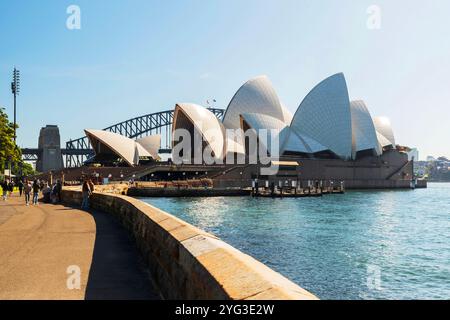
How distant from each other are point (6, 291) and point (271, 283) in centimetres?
452

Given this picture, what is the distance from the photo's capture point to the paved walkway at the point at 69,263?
652 cm

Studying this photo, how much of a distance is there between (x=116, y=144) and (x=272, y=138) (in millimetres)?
35991

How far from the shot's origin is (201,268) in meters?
4.49

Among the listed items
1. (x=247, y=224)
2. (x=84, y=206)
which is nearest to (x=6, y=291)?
(x=84, y=206)

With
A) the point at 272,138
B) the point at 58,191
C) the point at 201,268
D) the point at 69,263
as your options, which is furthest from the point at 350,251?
the point at 272,138

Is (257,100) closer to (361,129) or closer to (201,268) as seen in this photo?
(361,129)

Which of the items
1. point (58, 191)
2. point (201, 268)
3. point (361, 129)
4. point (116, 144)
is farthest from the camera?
point (361, 129)

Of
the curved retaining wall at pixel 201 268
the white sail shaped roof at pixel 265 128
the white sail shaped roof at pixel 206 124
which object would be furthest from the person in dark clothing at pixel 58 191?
the white sail shaped roof at pixel 265 128

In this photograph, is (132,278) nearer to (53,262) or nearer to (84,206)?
(53,262)

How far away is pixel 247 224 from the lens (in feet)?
111

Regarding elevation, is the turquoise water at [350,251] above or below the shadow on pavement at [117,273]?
below

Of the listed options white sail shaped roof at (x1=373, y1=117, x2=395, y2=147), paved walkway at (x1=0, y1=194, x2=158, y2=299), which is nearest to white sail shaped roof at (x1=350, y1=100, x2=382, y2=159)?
white sail shaped roof at (x1=373, y1=117, x2=395, y2=147)

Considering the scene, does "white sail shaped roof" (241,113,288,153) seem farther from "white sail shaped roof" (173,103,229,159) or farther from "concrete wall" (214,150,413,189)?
"white sail shaped roof" (173,103,229,159)

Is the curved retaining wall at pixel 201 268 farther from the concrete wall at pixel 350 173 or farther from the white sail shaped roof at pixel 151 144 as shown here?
→ the white sail shaped roof at pixel 151 144
